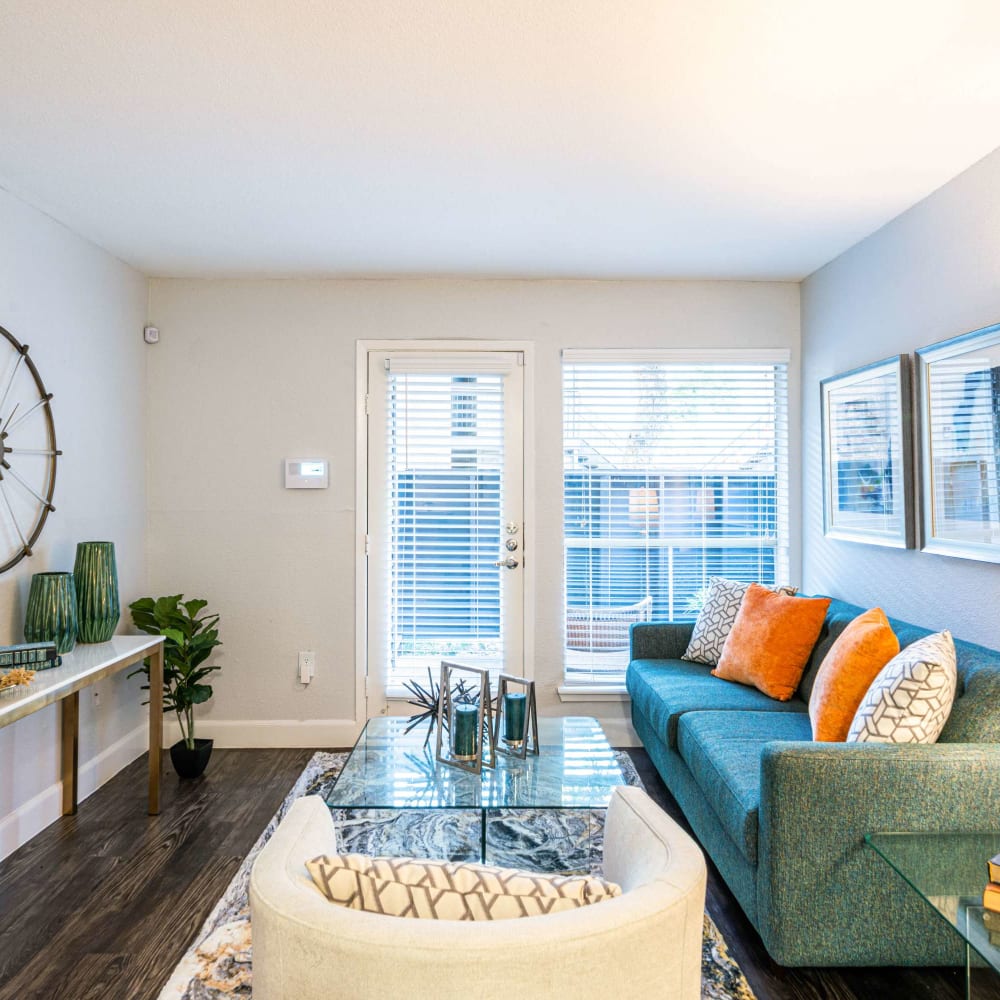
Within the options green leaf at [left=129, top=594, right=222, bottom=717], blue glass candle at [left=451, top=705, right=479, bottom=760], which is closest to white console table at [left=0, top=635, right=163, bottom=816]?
green leaf at [left=129, top=594, right=222, bottom=717]

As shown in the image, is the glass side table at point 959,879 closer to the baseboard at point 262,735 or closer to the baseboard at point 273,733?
the baseboard at point 273,733

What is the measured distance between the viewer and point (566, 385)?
4.05 m

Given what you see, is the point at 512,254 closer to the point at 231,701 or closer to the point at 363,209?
the point at 363,209

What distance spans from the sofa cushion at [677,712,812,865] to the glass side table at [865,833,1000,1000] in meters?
0.38

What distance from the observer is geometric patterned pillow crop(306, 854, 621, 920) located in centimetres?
99

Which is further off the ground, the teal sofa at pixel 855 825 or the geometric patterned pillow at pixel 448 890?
the geometric patterned pillow at pixel 448 890

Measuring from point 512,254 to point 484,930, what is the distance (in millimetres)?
3208

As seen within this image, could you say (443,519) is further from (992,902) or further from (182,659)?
(992,902)

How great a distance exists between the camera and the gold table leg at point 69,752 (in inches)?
124

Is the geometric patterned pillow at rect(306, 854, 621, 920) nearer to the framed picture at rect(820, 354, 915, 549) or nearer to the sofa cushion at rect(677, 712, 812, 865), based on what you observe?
the sofa cushion at rect(677, 712, 812, 865)

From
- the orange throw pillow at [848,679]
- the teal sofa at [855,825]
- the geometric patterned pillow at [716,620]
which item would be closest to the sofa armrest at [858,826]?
the teal sofa at [855,825]

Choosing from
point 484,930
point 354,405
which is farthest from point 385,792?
point 354,405

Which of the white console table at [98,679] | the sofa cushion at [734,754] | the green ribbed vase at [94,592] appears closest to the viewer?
the sofa cushion at [734,754]

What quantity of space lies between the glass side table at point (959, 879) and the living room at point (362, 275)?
→ 302 millimetres
